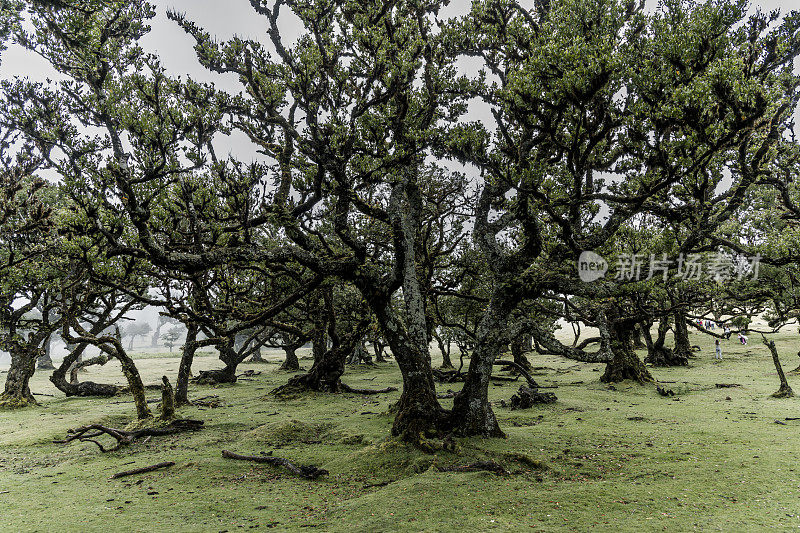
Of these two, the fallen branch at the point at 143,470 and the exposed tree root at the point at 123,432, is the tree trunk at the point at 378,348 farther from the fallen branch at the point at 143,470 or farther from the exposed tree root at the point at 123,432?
the fallen branch at the point at 143,470

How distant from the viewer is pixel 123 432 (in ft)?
39.8

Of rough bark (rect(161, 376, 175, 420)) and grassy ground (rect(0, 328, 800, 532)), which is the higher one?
rough bark (rect(161, 376, 175, 420))

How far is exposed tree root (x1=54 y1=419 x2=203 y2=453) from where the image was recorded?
11.8 metres

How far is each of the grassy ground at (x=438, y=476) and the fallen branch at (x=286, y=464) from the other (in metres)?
0.21

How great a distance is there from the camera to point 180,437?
12.8 metres

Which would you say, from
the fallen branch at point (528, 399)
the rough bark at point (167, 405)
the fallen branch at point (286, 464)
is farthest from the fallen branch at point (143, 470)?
the fallen branch at point (528, 399)

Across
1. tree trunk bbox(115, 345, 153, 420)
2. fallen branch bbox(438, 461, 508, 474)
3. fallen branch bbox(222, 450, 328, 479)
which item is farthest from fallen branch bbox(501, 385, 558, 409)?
tree trunk bbox(115, 345, 153, 420)

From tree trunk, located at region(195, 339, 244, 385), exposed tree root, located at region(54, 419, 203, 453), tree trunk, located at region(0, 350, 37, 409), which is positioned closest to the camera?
exposed tree root, located at region(54, 419, 203, 453)

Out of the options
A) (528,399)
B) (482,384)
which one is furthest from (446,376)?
(482,384)

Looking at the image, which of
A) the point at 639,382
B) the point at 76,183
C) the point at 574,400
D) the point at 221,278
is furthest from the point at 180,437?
the point at 639,382

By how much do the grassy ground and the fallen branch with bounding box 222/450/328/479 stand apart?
207 millimetres

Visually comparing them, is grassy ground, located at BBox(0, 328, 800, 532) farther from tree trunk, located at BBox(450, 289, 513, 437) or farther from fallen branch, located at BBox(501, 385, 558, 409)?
fallen branch, located at BBox(501, 385, 558, 409)

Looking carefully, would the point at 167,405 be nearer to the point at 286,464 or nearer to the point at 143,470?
the point at 143,470

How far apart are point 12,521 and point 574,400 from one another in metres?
17.3
